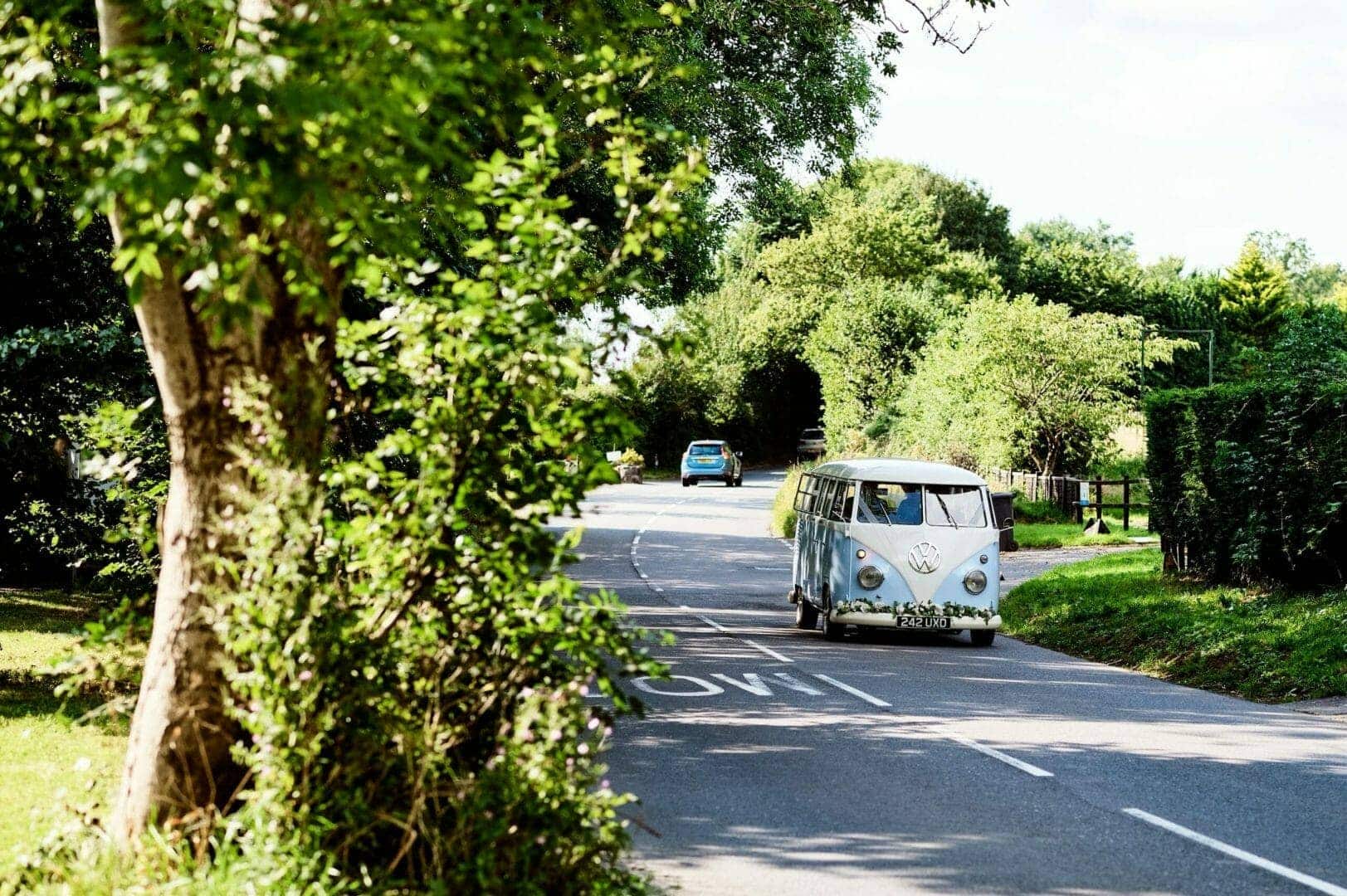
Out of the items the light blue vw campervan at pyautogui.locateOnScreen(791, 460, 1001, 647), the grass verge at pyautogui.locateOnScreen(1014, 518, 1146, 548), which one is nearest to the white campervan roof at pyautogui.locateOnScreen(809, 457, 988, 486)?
the light blue vw campervan at pyautogui.locateOnScreen(791, 460, 1001, 647)

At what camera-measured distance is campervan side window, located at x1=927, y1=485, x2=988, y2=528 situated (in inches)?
729

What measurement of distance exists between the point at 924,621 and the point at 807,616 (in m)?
2.31

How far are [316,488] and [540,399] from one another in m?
0.95

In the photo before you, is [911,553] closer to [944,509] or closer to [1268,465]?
[944,509]

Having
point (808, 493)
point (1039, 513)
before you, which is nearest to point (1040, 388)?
point (1039, 513)

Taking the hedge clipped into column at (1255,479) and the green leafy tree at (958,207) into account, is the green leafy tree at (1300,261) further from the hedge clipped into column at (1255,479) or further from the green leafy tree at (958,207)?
the hedge clipped into column at (1255,479)

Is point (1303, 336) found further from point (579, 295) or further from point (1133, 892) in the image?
point (579, 295)

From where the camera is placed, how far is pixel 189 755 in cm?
609

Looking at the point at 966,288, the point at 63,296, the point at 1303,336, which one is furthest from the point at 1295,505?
the point at 966,288

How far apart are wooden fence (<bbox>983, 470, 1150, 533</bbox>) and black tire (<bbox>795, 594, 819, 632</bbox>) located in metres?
16.6

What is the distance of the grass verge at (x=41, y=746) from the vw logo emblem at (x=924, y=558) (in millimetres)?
9715

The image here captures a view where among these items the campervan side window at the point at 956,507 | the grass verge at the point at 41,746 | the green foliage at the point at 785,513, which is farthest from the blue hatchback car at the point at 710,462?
the grass verge at the point at 41,746

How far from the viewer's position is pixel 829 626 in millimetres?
19094

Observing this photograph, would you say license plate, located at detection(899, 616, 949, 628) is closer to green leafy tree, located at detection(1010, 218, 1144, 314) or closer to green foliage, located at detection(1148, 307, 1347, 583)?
green foliage, located at detection(1148, 307, 1347, 583)
